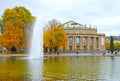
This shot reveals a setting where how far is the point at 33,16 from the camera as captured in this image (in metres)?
105

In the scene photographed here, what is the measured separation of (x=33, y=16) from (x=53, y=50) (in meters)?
13.1

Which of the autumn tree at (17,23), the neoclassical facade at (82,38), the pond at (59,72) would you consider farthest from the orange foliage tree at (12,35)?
the pond at (59,72)

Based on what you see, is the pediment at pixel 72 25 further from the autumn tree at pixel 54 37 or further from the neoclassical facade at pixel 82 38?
the autumn tree at pixel 54 37

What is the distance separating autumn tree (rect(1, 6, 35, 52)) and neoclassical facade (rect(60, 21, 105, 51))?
125ft

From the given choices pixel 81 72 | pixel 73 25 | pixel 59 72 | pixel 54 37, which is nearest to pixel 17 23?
pixel 54 37

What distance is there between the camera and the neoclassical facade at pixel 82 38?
456ft

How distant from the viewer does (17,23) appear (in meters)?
91.9

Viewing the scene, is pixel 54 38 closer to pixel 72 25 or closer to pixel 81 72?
pixel 72 25

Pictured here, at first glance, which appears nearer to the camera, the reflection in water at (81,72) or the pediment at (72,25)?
the reflection in water at (81,72)

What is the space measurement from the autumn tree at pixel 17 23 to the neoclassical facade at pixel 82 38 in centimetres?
3797

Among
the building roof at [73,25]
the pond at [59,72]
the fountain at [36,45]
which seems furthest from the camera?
the building roof at [73,25]

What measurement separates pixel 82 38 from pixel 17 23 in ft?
170

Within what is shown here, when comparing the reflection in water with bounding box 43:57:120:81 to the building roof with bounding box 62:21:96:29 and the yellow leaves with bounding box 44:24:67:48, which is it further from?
the building roof with bounding box 62:21:96:29

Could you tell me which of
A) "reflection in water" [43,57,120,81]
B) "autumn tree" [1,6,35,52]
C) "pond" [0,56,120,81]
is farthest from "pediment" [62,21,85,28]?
"pond" [0,56,120,81]
